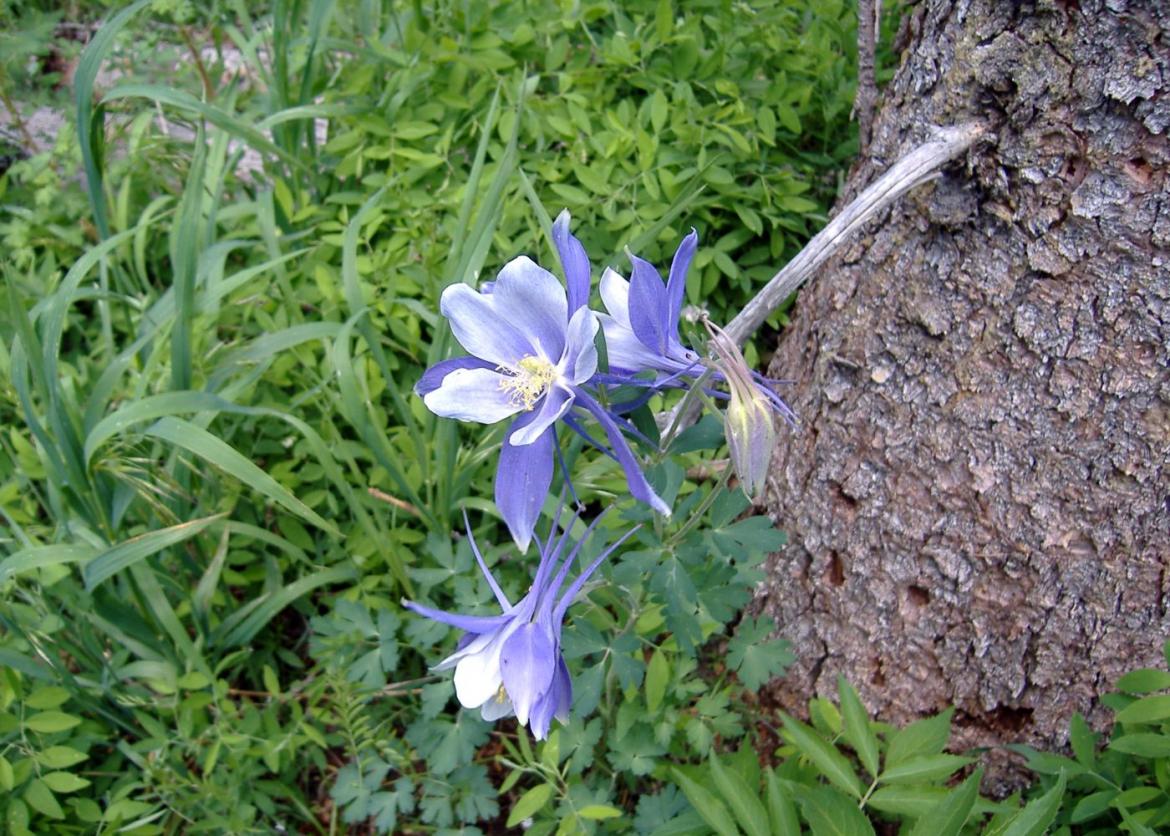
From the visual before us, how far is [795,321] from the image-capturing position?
2.00 meters

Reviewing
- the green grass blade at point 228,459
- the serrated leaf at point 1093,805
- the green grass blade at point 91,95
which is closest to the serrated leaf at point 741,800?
the serrated leaf at point 1093,805

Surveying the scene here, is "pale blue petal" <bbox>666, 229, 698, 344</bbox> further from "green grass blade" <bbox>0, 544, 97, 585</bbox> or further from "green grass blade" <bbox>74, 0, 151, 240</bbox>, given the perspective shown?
"green grass blade" <bbox>74, 0, 151, 240</bbox>

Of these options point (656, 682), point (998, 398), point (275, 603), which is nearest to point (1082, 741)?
point (998, 398)

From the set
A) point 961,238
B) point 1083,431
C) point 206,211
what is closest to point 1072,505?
point 1083,431

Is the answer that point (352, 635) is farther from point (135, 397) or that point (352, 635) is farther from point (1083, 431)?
point (1083, 431)

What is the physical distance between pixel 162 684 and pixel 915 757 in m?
1.52

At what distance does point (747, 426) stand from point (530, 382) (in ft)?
0.82

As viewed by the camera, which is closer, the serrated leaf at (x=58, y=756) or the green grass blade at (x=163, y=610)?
the serrated leaf at (x=58, y=756)

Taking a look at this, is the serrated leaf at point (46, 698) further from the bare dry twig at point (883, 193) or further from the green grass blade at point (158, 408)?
the bare dry twig at point (883, 193)

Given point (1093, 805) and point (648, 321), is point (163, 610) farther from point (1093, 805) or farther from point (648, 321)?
point (1093, 805)

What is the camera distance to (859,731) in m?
1.54

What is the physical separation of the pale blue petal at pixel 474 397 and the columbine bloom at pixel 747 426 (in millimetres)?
239

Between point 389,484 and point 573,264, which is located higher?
point 573,264

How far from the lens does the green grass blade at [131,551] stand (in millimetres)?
1886
